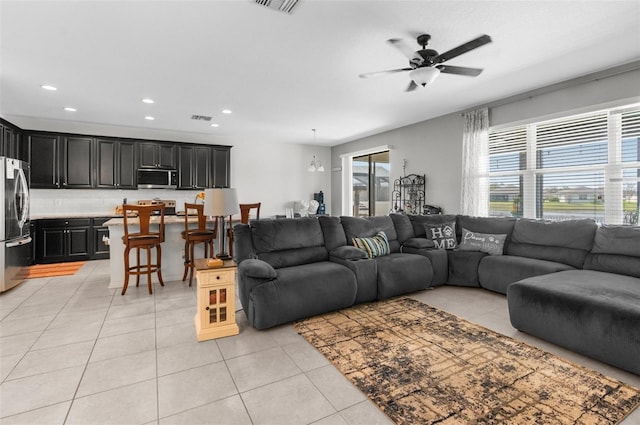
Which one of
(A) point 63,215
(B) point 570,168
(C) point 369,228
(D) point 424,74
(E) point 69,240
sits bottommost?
(E) point 69,240

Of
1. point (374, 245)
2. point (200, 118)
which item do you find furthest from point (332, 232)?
point (200, 118)

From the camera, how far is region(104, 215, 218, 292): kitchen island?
4.22 meters

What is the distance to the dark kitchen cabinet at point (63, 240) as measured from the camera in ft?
18.5

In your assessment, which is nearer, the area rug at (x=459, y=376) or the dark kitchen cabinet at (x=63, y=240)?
the area rug at (x=459, y=376)

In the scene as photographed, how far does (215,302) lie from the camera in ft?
9.02

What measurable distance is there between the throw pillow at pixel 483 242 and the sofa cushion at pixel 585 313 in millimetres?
1073

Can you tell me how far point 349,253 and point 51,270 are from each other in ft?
16.6

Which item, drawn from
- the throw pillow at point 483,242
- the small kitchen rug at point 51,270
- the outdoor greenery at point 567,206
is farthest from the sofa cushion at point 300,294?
the small kitchen rug at point 51,270

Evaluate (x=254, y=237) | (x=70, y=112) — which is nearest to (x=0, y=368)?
(x=254, y=237)

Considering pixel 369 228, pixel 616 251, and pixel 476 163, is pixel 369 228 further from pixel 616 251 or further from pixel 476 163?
pixel 616 251

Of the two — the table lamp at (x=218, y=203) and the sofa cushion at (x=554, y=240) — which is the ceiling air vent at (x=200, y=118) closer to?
the table lamp at (x=218, y=203)

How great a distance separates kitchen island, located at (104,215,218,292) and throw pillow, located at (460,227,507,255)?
3.71 metres

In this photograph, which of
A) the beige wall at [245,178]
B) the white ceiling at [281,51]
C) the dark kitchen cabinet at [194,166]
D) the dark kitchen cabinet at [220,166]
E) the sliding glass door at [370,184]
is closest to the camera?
the white ceiling at [281,51]

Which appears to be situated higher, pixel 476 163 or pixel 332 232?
pixel 476 163
